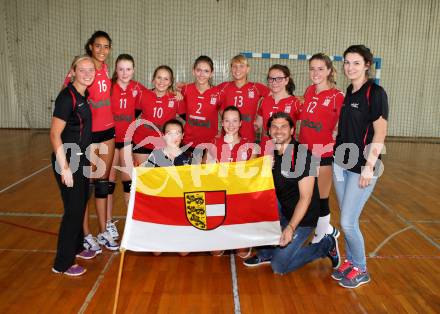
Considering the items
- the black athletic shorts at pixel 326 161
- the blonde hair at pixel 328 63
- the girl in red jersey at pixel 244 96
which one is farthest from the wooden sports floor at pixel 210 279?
the blonde hair at pixel 328 63

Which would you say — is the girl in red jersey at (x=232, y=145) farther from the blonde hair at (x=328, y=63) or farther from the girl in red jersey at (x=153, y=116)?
the blonde hair at (x=328, y=63)

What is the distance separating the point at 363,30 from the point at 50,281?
11015 millimetres

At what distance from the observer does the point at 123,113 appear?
13.4 feet

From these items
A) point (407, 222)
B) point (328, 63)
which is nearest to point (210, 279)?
point (328, 63)

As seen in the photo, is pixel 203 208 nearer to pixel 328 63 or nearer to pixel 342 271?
pixel 342 271

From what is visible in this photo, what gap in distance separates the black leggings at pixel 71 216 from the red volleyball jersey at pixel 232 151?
119 centimetres

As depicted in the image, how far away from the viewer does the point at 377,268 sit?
3576mm

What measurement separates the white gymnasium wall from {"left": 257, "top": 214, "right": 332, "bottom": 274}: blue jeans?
8.85 metres

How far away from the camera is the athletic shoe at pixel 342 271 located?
3347mm

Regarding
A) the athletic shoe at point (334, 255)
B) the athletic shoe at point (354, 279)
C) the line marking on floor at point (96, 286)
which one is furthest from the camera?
the athletic shoe at point (334, 255)

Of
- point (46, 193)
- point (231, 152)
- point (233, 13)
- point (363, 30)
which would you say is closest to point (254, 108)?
point (231, 152)

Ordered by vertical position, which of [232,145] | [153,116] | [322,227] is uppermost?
[153,116]

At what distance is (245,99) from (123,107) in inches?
50.6

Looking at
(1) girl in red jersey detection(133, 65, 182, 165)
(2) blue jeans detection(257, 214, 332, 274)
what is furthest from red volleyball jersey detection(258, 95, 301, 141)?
(2) blue jeans detection(257, 214, 332, 274)
